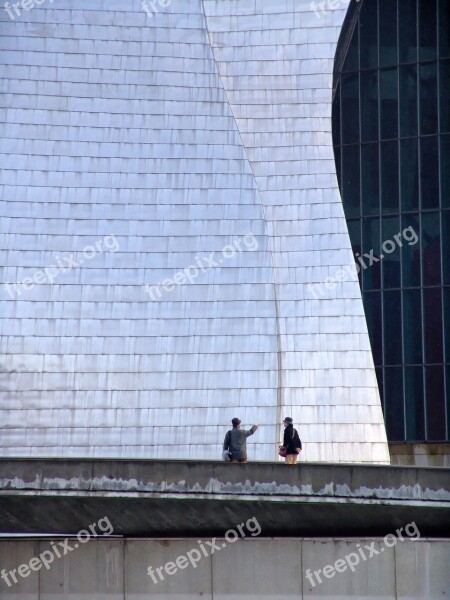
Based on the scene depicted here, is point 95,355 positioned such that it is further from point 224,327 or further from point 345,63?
point 345,63

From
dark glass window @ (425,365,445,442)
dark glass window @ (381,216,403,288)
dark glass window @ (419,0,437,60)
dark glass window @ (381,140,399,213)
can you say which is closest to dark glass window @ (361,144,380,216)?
dark glass window @ (381,140,399,213)

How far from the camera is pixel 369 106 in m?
35.4

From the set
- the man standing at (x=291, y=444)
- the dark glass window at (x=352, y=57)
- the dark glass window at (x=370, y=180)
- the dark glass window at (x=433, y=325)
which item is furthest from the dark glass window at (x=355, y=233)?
the man standing at (x=291, y=444)

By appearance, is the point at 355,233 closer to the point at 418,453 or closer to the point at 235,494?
the point at 418,453

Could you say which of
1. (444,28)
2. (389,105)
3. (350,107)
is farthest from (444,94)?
(350,107)

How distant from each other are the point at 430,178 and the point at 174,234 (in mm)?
7491

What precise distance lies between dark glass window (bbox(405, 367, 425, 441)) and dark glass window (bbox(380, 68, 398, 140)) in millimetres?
6876

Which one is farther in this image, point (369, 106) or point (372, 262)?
point (369, 106)

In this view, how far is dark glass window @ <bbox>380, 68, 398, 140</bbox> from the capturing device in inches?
1382

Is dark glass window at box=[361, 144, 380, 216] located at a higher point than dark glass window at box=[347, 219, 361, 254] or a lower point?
higher

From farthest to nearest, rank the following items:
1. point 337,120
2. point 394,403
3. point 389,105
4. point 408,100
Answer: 1. point 337,120
2. point 389,105
3. point 408,100
4. point 394,403

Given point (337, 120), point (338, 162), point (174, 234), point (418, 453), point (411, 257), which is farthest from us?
point (337, 120)

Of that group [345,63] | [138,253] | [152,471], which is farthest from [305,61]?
[152,471]

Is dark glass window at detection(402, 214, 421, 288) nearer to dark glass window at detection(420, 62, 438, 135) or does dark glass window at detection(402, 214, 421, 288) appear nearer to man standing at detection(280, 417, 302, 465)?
dark glass window at detection(420, 62, 438, 135)
